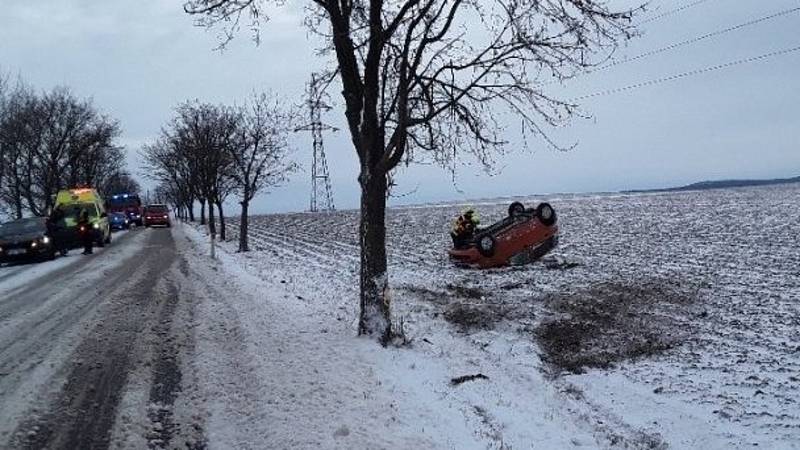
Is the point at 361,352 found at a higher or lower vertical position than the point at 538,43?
lower

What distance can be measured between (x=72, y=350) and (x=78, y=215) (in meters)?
22.7

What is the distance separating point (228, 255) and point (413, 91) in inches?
654

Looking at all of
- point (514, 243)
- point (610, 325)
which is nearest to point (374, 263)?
point (610, 325)

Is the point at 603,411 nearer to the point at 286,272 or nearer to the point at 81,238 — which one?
the point at 286,272

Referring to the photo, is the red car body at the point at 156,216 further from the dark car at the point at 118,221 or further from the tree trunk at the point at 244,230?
the tree trunk at the point at 244,230

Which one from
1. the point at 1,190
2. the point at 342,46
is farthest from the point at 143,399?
the point at 1,190

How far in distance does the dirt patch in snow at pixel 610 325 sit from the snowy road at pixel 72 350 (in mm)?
5323

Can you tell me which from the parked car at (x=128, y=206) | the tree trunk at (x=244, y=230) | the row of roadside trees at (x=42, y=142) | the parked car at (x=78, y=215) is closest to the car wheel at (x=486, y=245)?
the tree trunk at (x=244, y=230)

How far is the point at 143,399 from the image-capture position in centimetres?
705

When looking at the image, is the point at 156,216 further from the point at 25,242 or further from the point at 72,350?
the point at 72,350

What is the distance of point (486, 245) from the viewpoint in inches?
747

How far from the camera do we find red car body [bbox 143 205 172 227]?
5881 cm

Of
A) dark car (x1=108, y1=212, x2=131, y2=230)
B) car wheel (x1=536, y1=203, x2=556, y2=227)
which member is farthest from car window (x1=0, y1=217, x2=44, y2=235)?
dark car (x1=108, y1=212, x2=131, y2=230)

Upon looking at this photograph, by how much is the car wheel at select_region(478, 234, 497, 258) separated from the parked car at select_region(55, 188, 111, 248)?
631 inches
